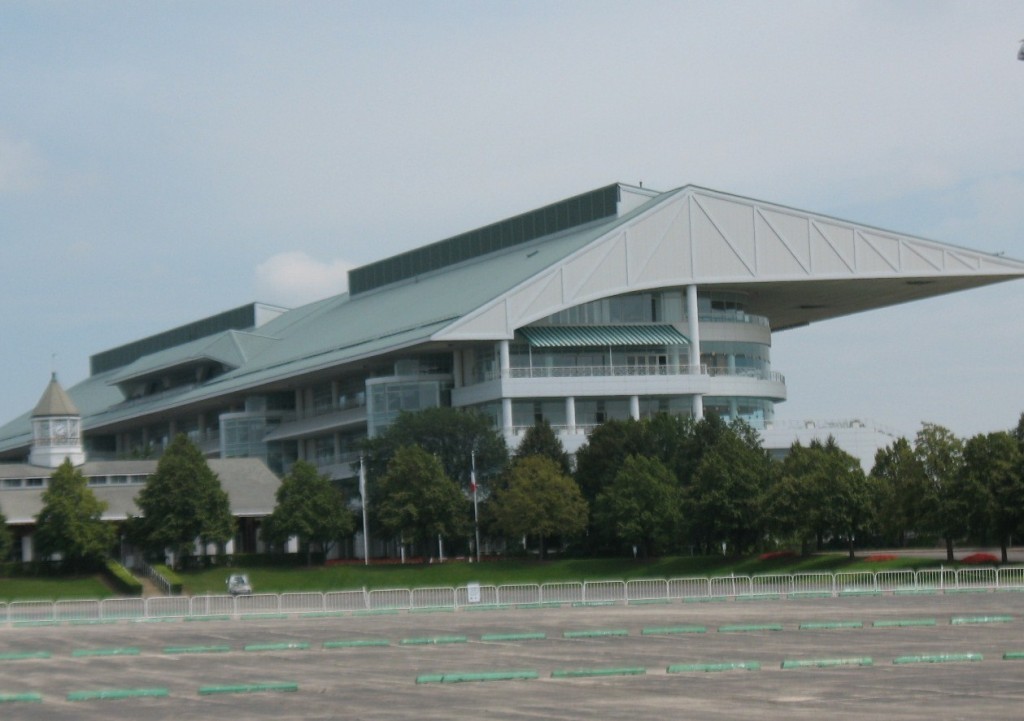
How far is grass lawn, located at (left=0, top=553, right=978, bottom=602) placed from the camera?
76.8m

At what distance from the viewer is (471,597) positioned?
191 ft

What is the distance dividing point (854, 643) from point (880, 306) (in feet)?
279

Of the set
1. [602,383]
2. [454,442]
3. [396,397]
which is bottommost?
[454,442]

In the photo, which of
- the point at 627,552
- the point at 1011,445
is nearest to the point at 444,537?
the point at 627,552

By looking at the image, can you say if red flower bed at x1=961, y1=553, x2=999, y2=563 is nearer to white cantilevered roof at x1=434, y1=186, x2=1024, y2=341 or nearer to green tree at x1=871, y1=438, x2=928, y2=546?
green tree at x1=871, y1=438, x2=928, y2=546

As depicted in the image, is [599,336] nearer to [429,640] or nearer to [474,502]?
[474,502]

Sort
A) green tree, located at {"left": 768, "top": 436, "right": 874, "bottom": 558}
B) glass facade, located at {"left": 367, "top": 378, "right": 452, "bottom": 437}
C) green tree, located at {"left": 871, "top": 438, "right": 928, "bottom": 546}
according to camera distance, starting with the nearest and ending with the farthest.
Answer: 1. green tree, located at {"left": 871, "top": 438, "right": 928, "bottom": 546}
2. green tree, located at {"left": 768, "top": 436, "right": 874, "bottom": 558}
3. glass facade, located at {"left": 367, "top": 378, "right": 452, "bottom": 437}

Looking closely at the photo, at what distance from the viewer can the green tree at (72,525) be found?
81.2 metres

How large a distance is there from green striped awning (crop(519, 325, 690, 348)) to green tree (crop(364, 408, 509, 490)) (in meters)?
9.22

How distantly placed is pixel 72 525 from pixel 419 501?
56.7 ft

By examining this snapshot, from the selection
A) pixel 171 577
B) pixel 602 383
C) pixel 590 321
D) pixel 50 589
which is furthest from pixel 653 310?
pixel 50 589

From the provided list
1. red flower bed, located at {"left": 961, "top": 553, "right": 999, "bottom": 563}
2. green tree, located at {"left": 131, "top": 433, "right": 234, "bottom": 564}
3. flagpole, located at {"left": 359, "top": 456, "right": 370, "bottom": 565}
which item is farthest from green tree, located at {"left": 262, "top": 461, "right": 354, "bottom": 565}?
red flower bed, located at {"left": 961, "top": 553, "right": 999, "bottom": 563}

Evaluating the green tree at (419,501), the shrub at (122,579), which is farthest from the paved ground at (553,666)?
the green tree at (419,501)

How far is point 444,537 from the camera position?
8788cm
